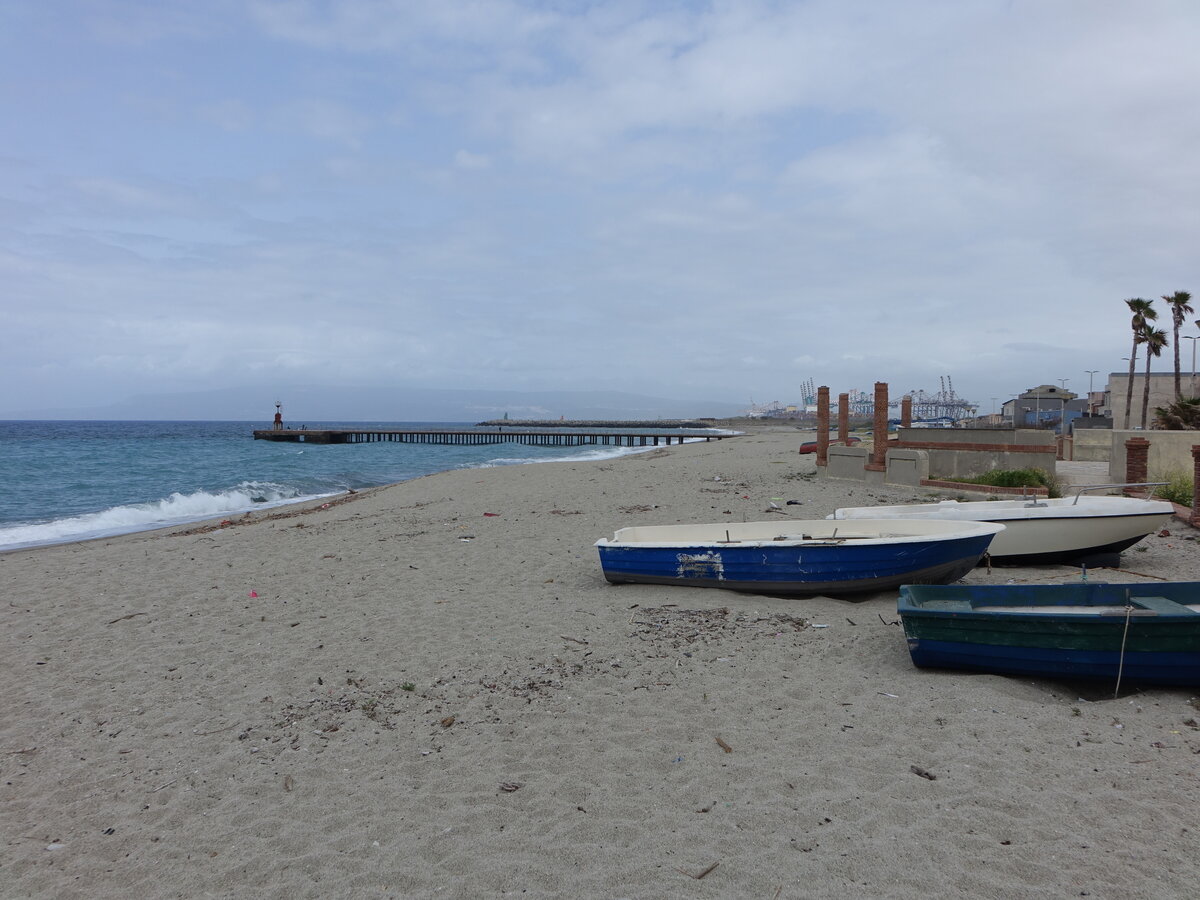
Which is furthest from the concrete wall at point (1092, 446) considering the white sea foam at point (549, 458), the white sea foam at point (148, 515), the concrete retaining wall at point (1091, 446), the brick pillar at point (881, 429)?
the white sea foam at point (148, 515)

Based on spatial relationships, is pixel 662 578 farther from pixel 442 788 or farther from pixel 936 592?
pixel 442 788

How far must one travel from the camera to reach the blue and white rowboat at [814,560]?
810 cm

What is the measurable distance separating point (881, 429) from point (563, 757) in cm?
1419

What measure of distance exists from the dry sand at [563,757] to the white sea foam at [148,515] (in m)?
11.2

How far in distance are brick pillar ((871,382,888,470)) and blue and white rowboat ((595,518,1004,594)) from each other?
8.33 metres

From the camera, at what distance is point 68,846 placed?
4.11 m

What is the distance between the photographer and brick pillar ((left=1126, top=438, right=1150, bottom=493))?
14.8 m

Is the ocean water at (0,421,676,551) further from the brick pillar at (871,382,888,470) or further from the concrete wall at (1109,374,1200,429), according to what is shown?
the concrete wall at (1109,374,1200,429)

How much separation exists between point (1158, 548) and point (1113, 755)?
27.0 feet

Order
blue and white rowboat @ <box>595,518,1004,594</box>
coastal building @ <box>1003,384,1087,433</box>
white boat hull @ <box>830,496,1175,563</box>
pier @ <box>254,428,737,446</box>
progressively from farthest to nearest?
pier @ <box>254,428,737,446</box>, coastal building @ <box>1003,384,1087,433</box>, white boat hull @ <box>830,496,1175,563</box>, blue and white rowboat @ <box>595,518,1004,594</box>

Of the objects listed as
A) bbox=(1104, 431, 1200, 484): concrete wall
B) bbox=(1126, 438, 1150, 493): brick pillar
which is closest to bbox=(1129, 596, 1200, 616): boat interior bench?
bbox=(1126, 438, 1150, 493): brick pillar

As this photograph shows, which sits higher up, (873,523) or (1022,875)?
(873,523)

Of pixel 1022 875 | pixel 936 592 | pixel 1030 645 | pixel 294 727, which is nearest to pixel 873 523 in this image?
pixel 936 592

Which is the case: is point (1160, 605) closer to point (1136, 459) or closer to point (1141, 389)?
point (1136, 459)
